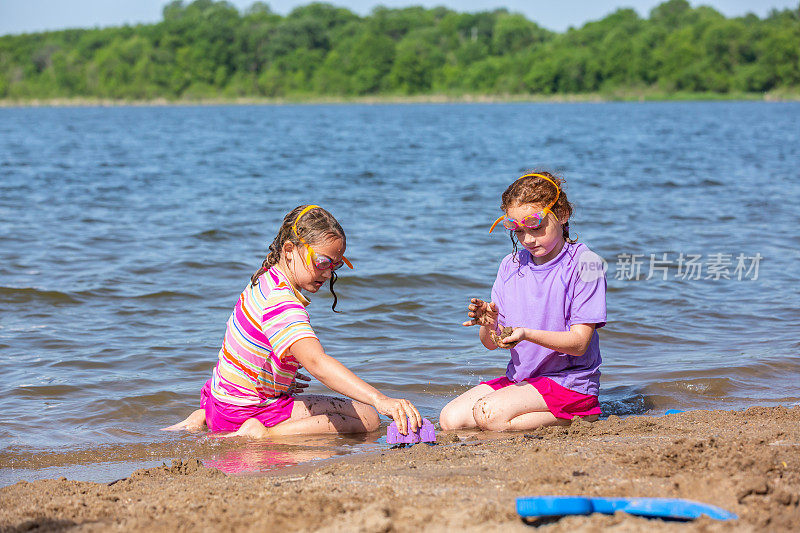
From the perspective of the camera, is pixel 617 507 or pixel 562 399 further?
pixel 562 399

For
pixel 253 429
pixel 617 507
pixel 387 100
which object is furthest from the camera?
pixel 387 100

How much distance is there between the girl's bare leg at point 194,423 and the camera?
4664 millimetres

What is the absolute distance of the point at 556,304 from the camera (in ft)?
14.3

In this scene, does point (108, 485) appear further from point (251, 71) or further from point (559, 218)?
point (251, 71)

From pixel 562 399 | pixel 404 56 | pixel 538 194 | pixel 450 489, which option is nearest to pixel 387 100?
pixel 404 56

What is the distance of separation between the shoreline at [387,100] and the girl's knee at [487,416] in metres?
81.9

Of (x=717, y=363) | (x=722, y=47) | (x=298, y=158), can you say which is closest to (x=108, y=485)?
(x=717, y=363)

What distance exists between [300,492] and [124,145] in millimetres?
26889

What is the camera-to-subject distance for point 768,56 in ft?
258

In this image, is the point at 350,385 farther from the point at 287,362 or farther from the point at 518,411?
the point at 518,411

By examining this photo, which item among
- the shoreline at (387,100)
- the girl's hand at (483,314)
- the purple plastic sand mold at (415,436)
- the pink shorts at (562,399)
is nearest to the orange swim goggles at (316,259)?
the girl's hand at (483,314)

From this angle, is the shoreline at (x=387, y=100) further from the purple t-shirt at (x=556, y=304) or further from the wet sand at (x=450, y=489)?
the wet sand at (x=450, y=489)

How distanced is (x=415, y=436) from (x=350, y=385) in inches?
18.3

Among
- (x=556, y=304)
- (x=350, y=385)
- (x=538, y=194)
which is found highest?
(x=538, y=194)
